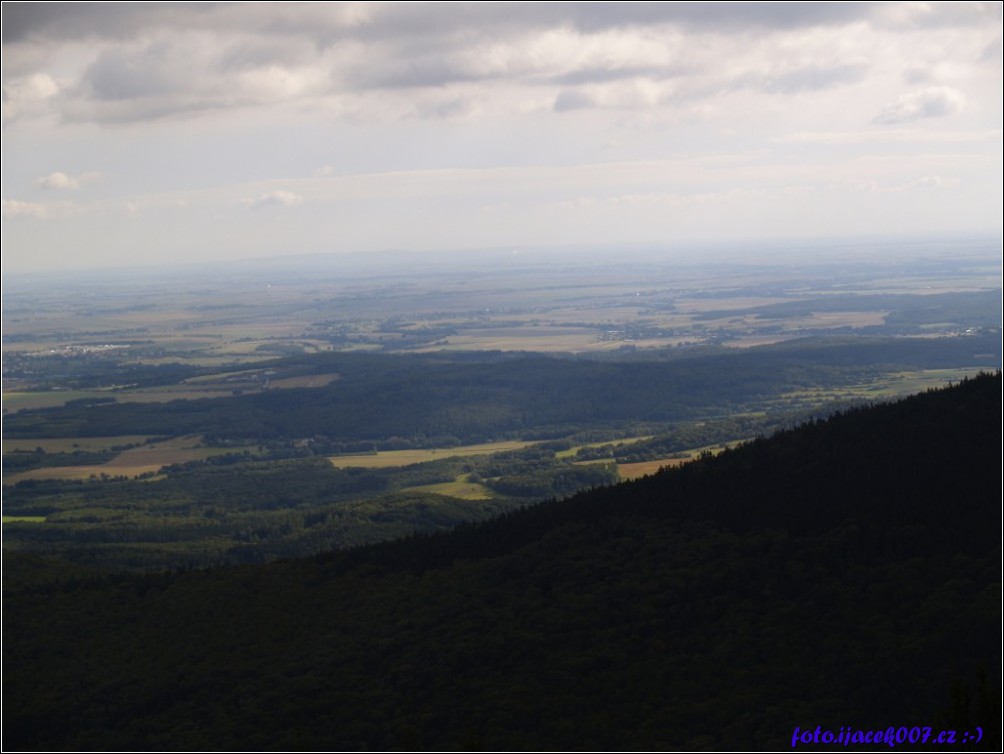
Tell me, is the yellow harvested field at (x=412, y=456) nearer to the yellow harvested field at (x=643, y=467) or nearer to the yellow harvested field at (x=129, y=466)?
the yellow harvested field at (x=129, y=466)

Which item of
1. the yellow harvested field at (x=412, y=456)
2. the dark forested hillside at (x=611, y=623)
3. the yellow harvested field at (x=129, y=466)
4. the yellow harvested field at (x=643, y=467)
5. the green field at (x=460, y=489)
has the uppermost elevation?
the dark forested hillside at (x=611, y=623)

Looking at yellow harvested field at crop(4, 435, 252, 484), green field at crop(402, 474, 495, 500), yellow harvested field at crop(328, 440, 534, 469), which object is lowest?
yellow harvested field at crop(328, 440, 534, 469)

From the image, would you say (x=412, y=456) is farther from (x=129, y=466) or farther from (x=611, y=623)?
(x=611, y=623)

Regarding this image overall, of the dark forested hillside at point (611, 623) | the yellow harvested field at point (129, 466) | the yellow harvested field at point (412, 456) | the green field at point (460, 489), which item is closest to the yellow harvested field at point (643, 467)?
the green field at point (460, 489)

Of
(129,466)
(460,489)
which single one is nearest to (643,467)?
(460,489)

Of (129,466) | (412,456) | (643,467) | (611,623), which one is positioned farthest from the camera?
(412,456)

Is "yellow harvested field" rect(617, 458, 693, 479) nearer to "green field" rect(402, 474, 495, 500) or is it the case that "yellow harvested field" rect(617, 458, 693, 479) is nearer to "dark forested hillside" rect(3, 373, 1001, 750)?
"green field" rect(402, 474, 495, 500)

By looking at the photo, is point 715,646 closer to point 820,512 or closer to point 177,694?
point 820,512

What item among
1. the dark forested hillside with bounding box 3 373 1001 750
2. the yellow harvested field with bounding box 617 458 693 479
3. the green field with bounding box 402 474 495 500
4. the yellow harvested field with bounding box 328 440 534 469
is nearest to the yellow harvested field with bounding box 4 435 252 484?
the yellow harvested field with bounding box 328 440 534 469

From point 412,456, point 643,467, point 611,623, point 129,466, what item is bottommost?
point 412,456
